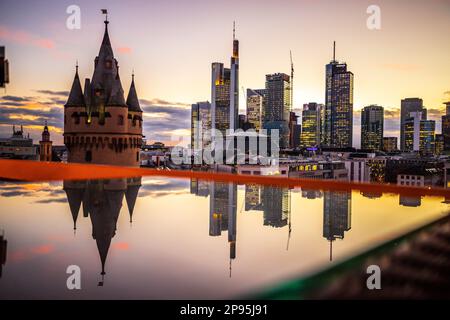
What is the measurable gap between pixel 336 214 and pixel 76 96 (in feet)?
68.4

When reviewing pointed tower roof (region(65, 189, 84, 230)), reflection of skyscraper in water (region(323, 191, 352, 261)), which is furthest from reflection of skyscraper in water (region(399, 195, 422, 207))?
pointed tower roof (region(65, 189, 84, 230))

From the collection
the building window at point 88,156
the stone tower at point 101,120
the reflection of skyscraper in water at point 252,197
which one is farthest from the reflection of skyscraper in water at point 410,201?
the building window at point 88,156

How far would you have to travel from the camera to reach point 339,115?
623 feet

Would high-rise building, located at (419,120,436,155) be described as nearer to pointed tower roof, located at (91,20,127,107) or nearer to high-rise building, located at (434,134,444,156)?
high-rise building, located at (434,134,444,156)

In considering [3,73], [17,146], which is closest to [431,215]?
[3,73]

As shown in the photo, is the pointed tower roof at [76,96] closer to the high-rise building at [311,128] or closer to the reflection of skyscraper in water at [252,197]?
the reflection of skyscraper in water at [252,197]

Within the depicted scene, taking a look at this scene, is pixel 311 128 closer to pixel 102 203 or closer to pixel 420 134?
pixel 420 134

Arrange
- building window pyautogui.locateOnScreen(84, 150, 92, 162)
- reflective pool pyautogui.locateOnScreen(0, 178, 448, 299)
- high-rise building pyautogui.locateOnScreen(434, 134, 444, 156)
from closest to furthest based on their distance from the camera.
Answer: reflective pool pyautogui.locateOnScreen(0, 178, 448, 299) → building window pyautogui.locateOnScreen(84, 150, 92, 162) → high-rise building pyautogui.locateOnScreen(434, 134, 444, 156)

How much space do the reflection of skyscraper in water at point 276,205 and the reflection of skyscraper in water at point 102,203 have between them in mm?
1997

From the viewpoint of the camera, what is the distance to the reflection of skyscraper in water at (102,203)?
3.94 metres

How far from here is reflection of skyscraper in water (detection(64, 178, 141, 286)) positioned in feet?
12.9

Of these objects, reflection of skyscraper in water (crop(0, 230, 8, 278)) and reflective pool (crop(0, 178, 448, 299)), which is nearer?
reflective pool (crop(0, 178, 448, 299))

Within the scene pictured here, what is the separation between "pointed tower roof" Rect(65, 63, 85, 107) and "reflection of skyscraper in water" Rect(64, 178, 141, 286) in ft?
50.6

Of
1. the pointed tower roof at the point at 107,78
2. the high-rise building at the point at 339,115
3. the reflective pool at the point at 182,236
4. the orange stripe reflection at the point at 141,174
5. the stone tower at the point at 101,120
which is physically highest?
the high-rise building at the point at 339,115
